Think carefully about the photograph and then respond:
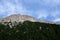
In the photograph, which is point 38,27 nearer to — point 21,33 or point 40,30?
point 40,30

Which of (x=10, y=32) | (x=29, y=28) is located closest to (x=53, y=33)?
(x=29, y=28)

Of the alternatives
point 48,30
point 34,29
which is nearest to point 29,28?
point 34,29

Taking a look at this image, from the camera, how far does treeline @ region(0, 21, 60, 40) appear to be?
3975 centimetres

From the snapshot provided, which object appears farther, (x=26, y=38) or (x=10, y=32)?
(x=10, y=32)

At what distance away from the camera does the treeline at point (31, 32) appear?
39.8 meters

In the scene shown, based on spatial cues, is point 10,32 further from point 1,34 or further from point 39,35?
point 39,35

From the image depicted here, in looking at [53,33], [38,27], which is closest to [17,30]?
[38,27]

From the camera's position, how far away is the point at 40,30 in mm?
41188

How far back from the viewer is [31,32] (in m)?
40.0

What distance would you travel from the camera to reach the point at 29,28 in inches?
1614

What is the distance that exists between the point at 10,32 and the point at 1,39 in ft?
7.38

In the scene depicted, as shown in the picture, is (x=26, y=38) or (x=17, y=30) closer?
(x=26, y=38)

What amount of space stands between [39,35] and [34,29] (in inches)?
68.4

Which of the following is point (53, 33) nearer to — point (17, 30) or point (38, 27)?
point (38, 27)
